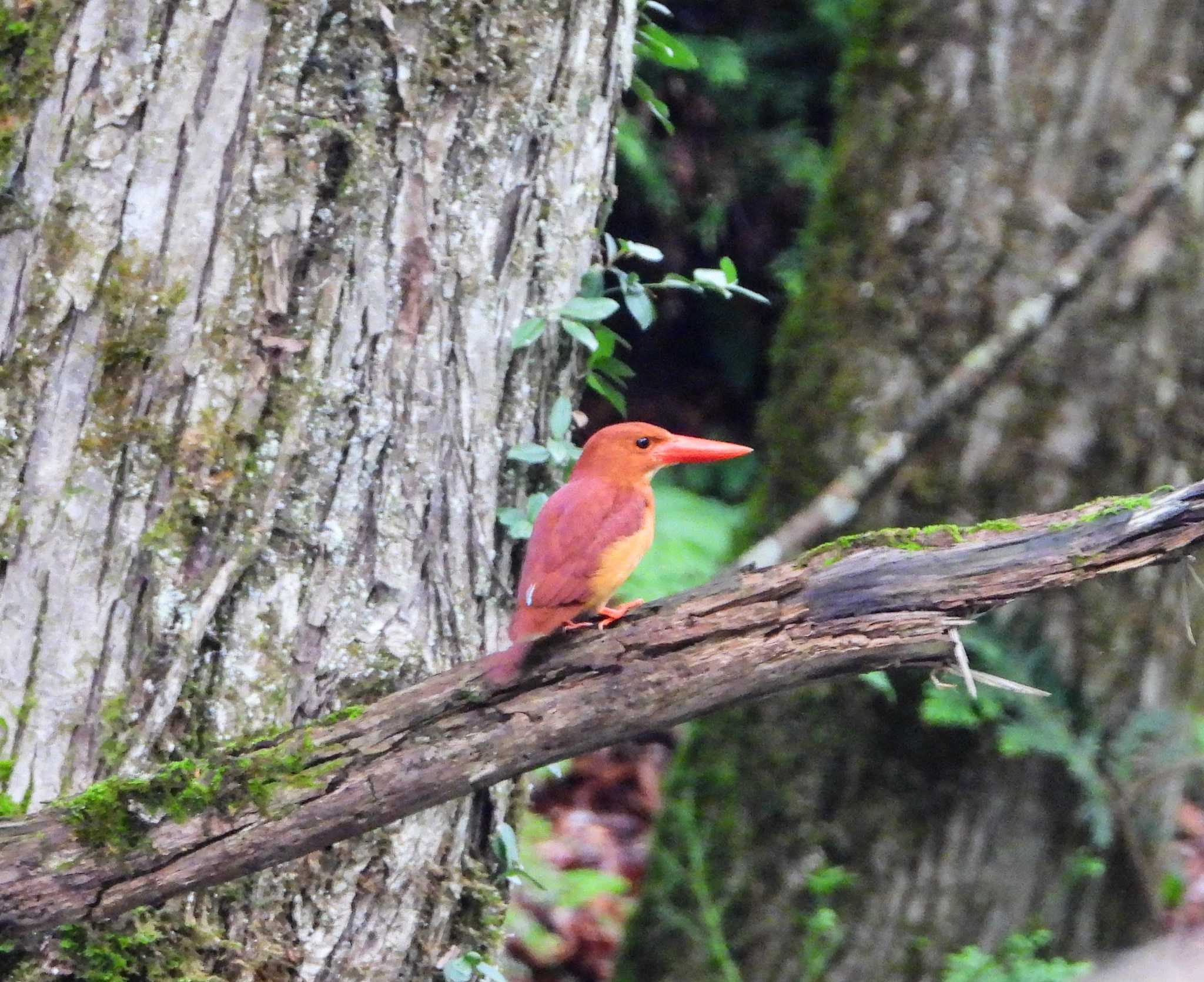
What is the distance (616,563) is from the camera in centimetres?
210

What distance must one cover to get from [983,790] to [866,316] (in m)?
1.43

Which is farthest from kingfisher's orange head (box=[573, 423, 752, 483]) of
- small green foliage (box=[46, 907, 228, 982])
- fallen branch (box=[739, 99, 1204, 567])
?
fallen branch (box=[739, 99, 1204, 567])

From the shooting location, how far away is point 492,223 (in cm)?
210

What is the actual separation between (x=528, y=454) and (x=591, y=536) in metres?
0.20

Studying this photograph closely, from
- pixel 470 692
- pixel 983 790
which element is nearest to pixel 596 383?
pixel 470 692

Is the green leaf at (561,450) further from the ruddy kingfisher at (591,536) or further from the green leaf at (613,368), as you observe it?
the green leaf at (613,368)

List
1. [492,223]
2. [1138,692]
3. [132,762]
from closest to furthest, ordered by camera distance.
Answer: [132,762], [492,223], [1138,692]

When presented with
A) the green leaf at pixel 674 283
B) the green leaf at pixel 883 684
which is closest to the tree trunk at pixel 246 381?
the green leaf at pixel 674 283

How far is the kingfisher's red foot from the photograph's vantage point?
1940 mm

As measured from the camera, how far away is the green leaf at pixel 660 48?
8.50 ft

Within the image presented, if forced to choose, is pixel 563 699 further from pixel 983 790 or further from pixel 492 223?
pixel 983 790

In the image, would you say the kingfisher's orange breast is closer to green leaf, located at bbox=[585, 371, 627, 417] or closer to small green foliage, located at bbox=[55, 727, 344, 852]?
green leaf, located at bbox=[585, 371, 627, 417]

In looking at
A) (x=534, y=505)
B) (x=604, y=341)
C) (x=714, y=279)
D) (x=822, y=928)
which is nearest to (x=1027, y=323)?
(x=714, y=279)

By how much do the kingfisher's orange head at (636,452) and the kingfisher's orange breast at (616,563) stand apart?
0.35 ft
